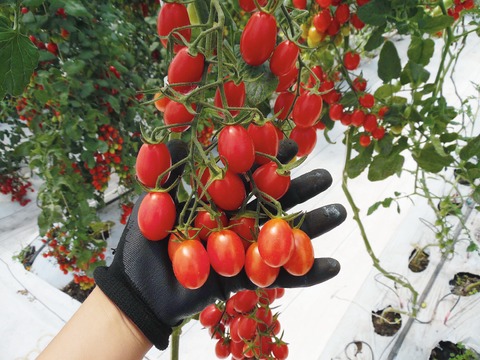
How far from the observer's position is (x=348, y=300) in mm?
1304

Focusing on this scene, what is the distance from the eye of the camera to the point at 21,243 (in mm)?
1502

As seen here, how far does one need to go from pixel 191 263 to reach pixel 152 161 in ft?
0.46

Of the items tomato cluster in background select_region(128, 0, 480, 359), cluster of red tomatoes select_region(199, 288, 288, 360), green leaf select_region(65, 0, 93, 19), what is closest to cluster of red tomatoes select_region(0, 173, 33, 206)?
green leaf select_region(65, 0, 93, 19)

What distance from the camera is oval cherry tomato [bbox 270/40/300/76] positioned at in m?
0.46

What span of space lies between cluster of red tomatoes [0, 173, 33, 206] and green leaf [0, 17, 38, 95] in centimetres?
152

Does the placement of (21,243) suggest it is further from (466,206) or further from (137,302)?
(466,206)

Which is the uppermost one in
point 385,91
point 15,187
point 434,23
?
point 434,23

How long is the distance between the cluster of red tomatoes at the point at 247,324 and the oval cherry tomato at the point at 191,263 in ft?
0.63

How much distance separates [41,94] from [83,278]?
650 mm

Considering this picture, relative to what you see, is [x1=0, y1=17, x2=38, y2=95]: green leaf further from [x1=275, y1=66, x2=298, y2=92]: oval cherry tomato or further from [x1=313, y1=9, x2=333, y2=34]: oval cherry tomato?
[x1=313, y1=9, x2=333, y2=34]: oval cherry tomato

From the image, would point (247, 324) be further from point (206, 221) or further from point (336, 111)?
point (336, 111)

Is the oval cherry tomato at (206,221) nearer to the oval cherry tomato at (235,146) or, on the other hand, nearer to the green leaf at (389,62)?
the oval cherry tomato at (235,146)

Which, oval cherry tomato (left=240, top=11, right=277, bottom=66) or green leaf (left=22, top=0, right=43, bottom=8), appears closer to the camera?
oval cherry tomato (left=240, top=11, right=277, bottom=66)

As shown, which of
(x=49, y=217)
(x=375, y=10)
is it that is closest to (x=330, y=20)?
(x=375, y=10)
